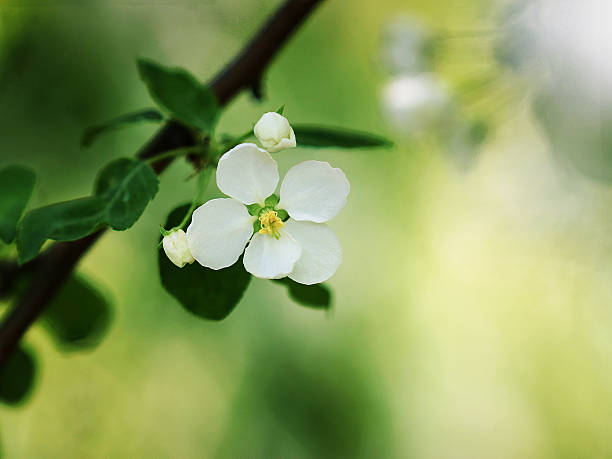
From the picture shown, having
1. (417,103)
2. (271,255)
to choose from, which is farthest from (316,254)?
(417,103)

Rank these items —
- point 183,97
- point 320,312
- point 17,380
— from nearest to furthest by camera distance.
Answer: point 183,97 < point 17,380 < point 320,312

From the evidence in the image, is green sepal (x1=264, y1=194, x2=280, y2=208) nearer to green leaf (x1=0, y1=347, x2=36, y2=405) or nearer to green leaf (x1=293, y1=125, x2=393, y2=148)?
green leaf (x1=293, y1=125, x2=393, y2=148)

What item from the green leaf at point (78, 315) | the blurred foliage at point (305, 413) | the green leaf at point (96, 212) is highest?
the green leaf at point (96, 212)

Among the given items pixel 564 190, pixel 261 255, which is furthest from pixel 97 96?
pixel 261 255

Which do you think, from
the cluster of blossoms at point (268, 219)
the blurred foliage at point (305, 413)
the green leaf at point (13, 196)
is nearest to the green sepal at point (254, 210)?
the cluster of blossoms at point (268, 219)

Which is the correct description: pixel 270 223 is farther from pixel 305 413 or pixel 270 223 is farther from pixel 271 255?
pixel 305 413

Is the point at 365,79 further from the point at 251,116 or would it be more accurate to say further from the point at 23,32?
the point at 23,32

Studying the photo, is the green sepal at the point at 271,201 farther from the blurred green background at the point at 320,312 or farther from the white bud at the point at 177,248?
the blurred green background at the point at 320,312
